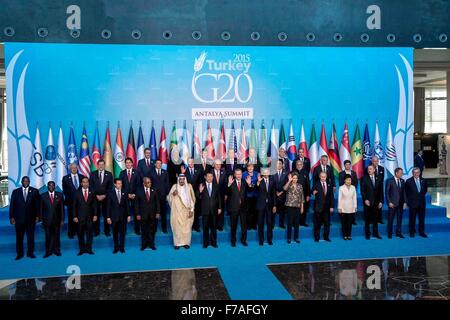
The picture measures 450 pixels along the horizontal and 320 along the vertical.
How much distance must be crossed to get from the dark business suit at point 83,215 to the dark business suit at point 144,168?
1195mm

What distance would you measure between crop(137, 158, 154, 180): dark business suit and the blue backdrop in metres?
1.23

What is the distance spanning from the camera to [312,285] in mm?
6059

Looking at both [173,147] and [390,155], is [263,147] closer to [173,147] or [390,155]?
[173,147]

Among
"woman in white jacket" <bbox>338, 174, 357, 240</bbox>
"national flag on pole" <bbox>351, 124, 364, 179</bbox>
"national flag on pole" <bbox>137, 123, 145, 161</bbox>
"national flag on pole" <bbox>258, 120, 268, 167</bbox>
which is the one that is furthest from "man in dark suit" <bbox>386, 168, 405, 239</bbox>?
"national flag on pole" <bbox>137, 123, 145, 161</bbox>

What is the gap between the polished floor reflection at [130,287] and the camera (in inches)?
224

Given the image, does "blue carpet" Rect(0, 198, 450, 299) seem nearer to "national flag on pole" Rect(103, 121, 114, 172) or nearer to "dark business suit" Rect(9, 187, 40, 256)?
"dark business suit" Rect(9, 187, 40, 256)

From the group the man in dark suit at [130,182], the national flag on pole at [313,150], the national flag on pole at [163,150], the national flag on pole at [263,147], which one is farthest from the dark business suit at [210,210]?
the national flag on pole at [313,150]

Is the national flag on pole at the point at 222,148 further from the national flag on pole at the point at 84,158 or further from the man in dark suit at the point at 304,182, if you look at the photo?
the national flag on pole at the point at 84,158

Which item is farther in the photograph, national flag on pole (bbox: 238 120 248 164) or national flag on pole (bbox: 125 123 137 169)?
national flag on pole (bbox: 238 120 248 164)

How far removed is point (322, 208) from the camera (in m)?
8.03

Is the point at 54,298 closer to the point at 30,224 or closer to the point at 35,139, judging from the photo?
the point at 30,224

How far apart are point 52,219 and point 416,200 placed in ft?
21.0

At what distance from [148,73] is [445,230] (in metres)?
6.86

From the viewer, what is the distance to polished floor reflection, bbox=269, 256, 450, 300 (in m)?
5.65
